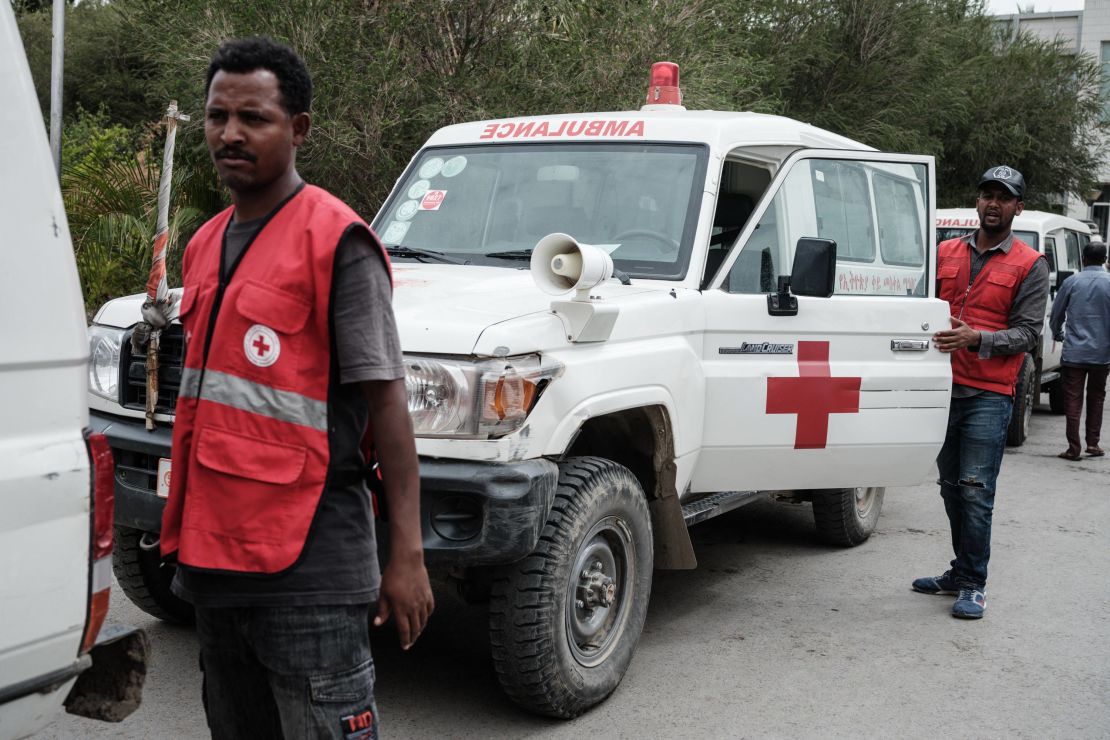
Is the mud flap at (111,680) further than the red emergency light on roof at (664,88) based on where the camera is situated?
No

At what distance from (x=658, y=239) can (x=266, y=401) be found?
2944mm

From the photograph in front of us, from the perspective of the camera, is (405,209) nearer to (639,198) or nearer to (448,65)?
(639,198)

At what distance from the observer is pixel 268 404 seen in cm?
230

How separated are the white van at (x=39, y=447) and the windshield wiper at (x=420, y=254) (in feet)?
9.49

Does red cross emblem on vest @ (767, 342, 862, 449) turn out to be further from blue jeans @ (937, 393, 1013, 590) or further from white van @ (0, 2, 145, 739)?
white van @ (0, 2, 145, 739)

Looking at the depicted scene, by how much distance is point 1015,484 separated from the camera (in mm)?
9219

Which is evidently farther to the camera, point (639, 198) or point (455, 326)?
point (639, 198)

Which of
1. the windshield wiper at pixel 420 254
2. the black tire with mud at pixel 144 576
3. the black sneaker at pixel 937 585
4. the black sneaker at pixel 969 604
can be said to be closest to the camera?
the black tire with mud at pixel 144 576

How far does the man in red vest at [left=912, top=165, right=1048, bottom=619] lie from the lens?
549 cm

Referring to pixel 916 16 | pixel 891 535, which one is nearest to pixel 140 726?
pixel 891 535

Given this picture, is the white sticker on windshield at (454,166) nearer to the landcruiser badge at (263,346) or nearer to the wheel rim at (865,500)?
the wheel rim at (865,500)

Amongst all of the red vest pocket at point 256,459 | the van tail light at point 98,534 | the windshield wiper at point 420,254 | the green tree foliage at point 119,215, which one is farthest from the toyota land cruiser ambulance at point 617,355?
the green tree foliage at point 119,215

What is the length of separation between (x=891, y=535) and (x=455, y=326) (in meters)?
4.38

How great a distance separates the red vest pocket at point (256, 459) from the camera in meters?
2.29
